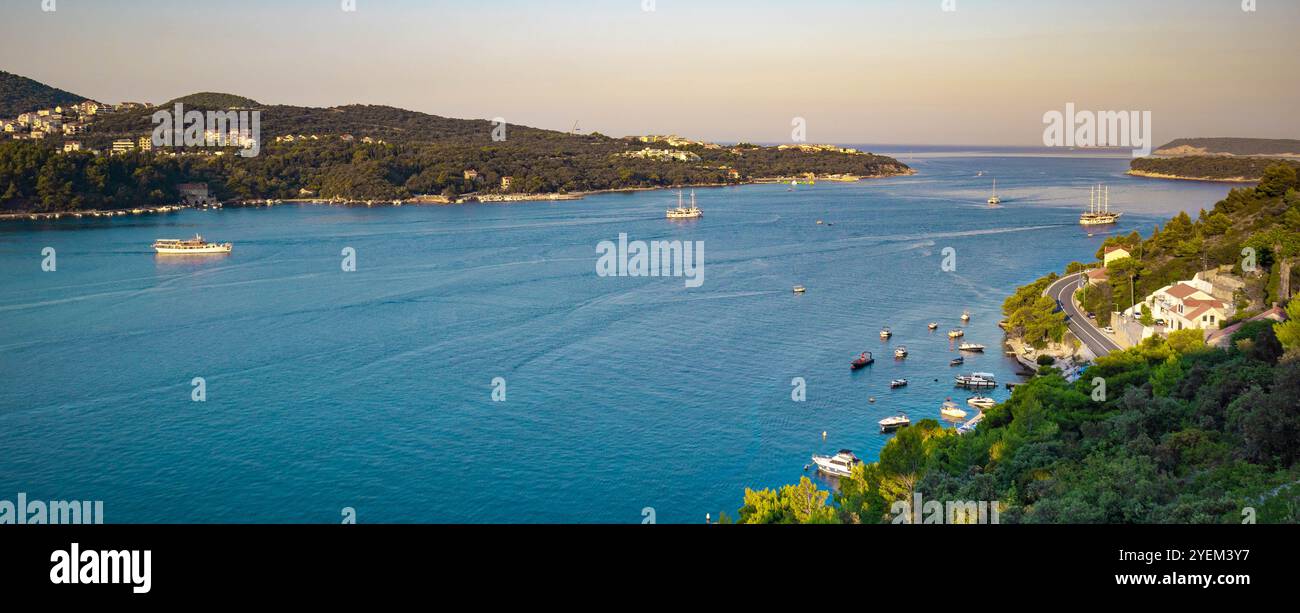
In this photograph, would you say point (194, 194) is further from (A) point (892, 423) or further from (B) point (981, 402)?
(B) point (981, 402)

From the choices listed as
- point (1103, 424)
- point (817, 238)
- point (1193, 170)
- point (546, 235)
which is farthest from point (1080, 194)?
point (1103, 424)

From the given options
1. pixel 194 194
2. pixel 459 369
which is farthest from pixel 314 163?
pixel 459 369

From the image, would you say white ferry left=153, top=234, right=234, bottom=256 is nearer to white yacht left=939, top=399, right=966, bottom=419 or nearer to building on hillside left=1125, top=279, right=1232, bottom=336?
white yacht left=939, top=399, right=966, bottom=419
